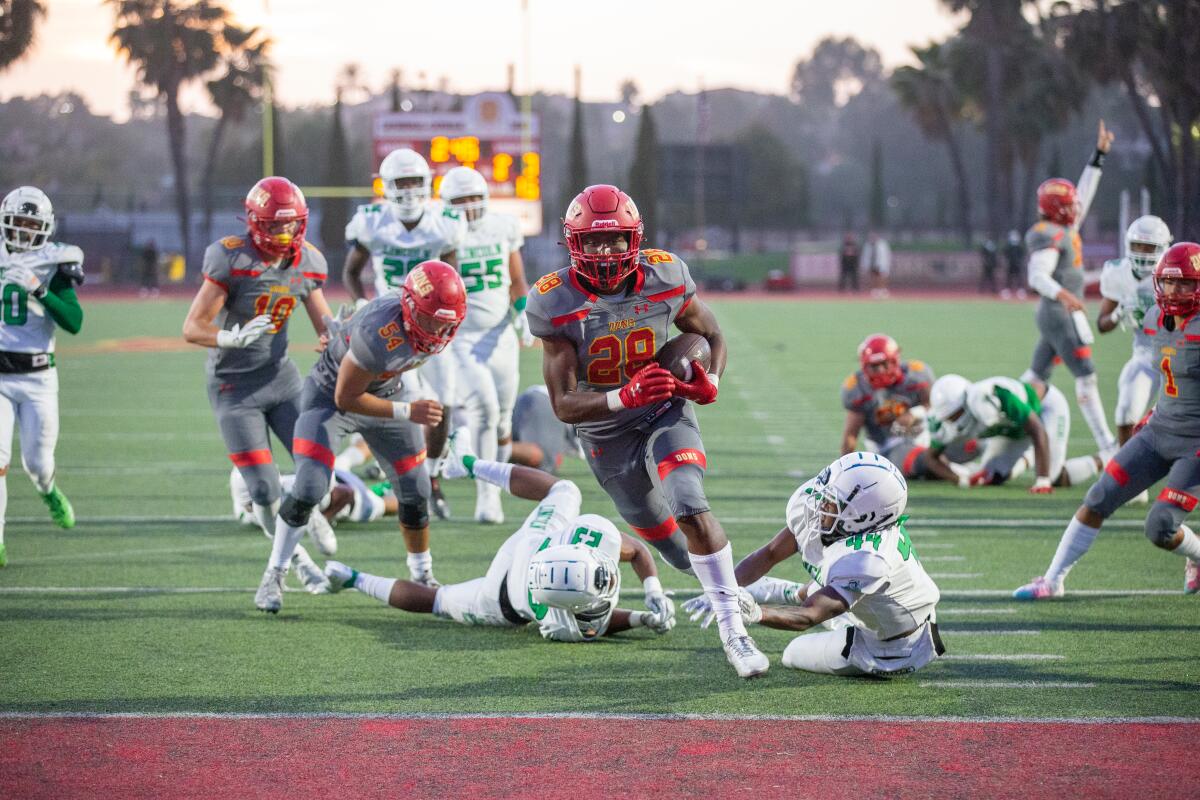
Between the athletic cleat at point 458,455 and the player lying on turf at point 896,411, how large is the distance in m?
4.11

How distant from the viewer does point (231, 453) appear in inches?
291

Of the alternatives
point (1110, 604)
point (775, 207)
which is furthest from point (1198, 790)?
point (775, 207)

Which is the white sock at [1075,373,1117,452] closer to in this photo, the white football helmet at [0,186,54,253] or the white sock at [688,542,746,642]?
the white sock at [688,542,746,642]

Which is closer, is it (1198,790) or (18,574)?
(1198,790)

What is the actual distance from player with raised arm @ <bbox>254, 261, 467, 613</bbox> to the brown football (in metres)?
1.04

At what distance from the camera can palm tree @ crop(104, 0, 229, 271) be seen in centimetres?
4916

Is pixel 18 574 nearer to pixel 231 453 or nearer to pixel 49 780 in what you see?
pixel 231 453

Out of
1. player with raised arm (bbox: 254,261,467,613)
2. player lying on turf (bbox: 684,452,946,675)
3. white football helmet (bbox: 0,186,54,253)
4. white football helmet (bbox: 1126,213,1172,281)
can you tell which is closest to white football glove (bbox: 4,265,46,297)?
white football helmet (bbox: 0,186,54,253)

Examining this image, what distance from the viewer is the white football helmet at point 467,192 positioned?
9609mm

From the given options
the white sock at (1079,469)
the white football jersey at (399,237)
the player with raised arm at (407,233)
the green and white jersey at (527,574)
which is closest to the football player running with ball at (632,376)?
the green and white jersey at (527,574)

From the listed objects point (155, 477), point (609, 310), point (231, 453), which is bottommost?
point (155, 477)

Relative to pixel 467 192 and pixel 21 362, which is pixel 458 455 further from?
pixel 467 192

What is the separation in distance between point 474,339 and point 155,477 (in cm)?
334

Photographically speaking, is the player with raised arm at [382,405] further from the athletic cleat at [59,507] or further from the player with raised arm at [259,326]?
the athletic cleat at [59,507]
